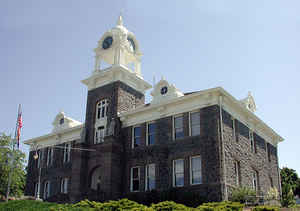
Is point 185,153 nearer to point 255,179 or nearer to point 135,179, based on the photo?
point 135,179

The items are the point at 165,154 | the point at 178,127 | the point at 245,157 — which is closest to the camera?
the point at 165,154

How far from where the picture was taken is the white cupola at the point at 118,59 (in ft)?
115

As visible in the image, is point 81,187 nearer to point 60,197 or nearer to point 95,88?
point 60,197

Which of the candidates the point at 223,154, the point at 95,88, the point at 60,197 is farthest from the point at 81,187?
the point at 223,154

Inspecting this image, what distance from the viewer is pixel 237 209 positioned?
65.2 ft

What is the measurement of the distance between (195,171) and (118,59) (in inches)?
513

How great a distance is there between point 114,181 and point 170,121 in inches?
256

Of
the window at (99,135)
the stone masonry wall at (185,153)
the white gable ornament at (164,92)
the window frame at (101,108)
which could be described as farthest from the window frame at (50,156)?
the white gable ornament at (164,92)

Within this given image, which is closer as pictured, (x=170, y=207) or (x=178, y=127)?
(x=170, y=207)

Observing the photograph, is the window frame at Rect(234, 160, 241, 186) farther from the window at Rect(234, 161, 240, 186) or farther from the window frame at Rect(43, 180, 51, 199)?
the window frame at Rect(43, 180, 51, 199)

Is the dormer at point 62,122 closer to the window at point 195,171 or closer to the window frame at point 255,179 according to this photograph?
the window at point 195,171

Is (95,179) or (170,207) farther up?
(95,179)

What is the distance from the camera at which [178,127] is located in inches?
1185

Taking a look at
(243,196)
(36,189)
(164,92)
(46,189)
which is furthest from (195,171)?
(36,189)
